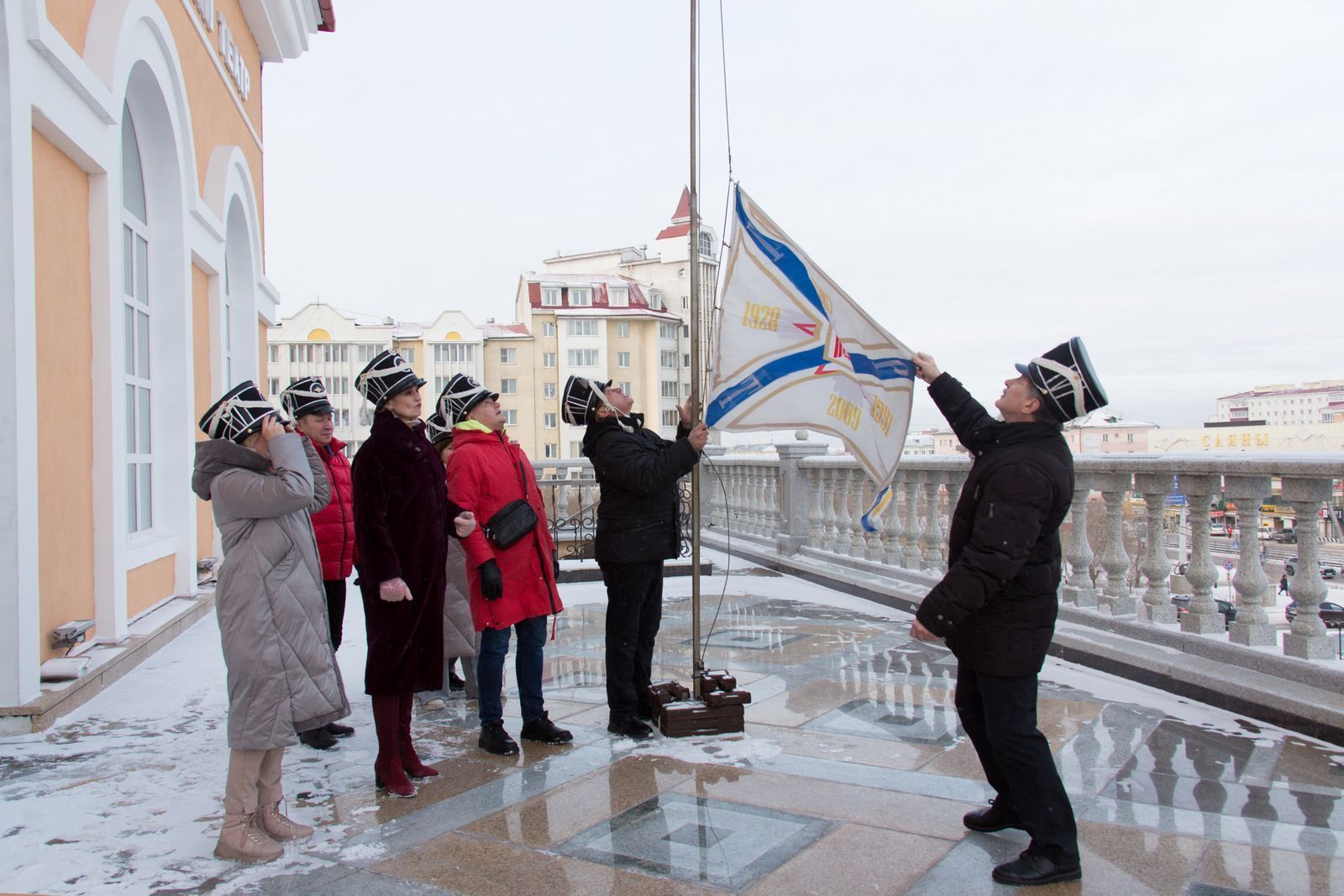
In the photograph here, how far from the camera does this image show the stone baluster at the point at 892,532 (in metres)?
9.17

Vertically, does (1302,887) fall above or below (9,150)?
below

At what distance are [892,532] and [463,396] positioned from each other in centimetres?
528

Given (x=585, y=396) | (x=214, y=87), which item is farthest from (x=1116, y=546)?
(x=214, y=87)

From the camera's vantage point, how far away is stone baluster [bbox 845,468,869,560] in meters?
9.78

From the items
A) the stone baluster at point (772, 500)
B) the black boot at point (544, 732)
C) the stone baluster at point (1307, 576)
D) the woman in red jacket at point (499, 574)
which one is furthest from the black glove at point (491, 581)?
the stone baluster at point (772, 500)

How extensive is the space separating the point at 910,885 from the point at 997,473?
1450 millimetres

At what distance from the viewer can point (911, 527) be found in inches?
350

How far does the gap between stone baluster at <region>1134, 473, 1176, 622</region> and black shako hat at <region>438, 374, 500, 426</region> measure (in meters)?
4.06

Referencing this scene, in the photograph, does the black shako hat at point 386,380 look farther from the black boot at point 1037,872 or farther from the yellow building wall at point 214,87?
the yellow building wall at point 214,87

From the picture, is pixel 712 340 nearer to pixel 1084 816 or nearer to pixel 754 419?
pixel 754 419

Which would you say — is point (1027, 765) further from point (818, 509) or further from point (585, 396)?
point (818, 509)

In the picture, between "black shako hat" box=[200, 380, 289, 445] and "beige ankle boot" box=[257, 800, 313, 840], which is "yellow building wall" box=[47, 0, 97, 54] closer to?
"black shako hat" box=[200, 380, 289, 445]

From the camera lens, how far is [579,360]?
67.1 meters

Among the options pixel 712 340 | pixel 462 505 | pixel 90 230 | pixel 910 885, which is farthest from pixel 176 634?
pixel 910 885
